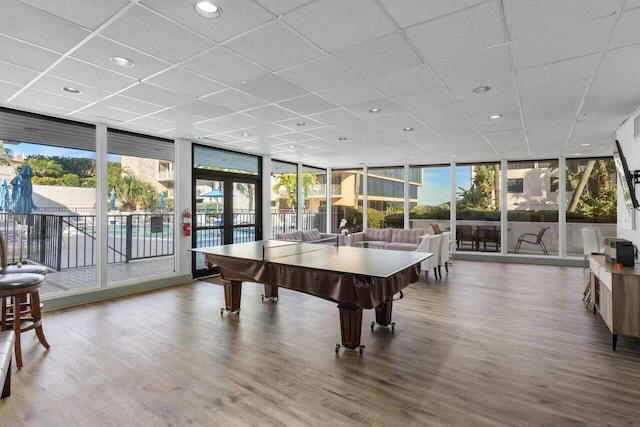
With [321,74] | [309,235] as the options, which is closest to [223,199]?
[309,235]

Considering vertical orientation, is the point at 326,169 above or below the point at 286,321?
above

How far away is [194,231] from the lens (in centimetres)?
708

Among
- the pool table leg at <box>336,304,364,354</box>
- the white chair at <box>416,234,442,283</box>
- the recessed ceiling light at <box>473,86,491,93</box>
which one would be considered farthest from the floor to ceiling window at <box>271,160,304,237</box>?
the pool table leg at <box>336,304,364,354</box>

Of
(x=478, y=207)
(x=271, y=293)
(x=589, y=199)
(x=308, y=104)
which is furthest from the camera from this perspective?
(x=478, y=207)

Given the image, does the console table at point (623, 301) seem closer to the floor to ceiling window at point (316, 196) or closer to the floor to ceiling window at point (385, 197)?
the floor to ceiling window at point (385, 197)

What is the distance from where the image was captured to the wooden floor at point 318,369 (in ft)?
7.80

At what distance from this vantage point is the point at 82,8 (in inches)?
91.4

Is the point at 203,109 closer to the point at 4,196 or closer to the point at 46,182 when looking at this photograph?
the point at 46,182

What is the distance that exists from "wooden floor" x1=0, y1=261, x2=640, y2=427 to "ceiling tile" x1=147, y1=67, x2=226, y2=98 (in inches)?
115

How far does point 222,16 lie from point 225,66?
34.7 inches

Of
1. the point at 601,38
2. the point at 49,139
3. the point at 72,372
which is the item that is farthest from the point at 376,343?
the point at 49,139

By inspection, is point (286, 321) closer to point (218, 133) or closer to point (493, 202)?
point (218, 133)

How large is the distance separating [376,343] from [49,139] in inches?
225

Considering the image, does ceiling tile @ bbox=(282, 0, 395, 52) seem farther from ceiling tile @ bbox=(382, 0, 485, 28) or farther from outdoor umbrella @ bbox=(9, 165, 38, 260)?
outdoor umbrella @ bbox=(9, 165, 38, 260)
